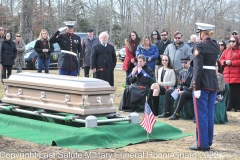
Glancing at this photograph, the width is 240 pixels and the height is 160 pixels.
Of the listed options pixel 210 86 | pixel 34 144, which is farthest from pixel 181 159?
pixel 34 144

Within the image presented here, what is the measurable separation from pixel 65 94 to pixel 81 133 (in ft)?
4.29

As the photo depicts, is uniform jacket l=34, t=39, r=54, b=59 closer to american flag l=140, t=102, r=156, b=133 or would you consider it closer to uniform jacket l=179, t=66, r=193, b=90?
uniform jacket l=179, t=66, r=193, b=90

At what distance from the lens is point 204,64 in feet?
25.1

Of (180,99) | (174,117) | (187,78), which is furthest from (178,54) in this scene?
(174,117)

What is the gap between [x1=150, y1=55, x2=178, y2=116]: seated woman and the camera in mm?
11234

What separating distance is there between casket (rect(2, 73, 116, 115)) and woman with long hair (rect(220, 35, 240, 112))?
14.3 feet

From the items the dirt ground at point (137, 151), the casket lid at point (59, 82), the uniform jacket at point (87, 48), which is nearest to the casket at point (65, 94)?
the casket lid at point (59, 82)

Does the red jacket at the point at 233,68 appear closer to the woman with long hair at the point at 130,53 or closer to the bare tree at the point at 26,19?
the woman with long hair at the point at 130,53

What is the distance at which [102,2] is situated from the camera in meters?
49.9

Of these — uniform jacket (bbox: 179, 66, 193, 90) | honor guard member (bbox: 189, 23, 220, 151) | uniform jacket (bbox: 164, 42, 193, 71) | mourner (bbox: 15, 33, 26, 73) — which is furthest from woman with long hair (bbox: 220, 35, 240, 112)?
mourner (bbox: 15, 33, 26, 73)

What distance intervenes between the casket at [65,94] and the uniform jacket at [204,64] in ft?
6.22

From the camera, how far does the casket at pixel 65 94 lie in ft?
28.3

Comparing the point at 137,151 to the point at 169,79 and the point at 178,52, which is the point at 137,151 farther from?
the point at 178,52

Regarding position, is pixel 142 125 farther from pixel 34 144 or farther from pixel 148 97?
pixel 148 97
